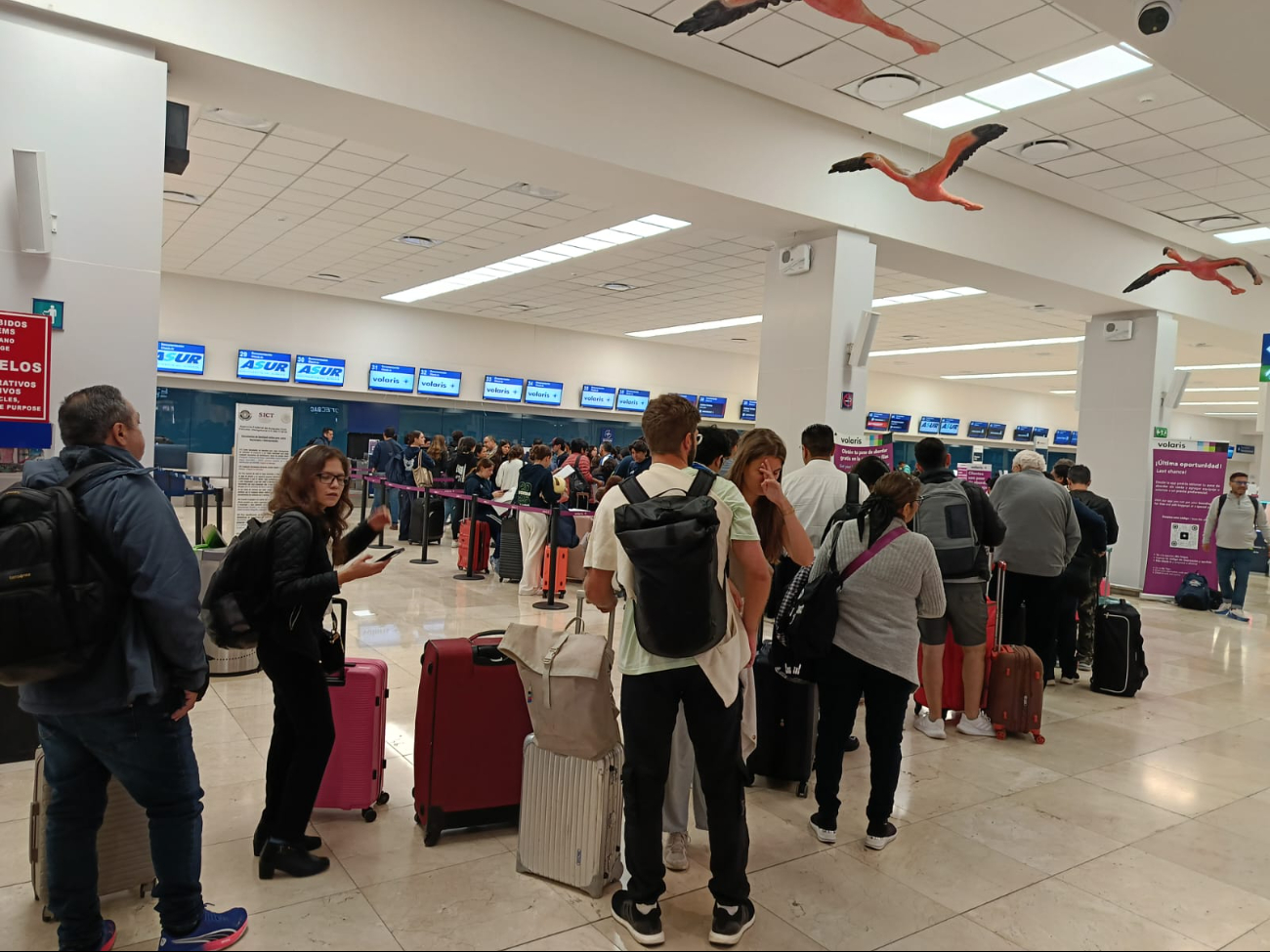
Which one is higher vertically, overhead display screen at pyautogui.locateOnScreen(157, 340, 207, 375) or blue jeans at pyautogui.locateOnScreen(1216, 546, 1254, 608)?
overhead display screen at pyautogui.locateOnScreen(157, 340, 207, 375)

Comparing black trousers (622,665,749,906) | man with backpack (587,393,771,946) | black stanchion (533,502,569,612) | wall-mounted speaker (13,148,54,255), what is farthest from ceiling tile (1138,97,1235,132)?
wall-mounted speaker (13,148,54,255)

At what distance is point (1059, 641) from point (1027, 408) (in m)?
22.8

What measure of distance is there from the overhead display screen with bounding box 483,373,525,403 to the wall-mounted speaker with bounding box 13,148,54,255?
12.4 m

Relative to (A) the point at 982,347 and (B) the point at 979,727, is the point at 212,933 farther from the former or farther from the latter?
(A) the point at 982,347

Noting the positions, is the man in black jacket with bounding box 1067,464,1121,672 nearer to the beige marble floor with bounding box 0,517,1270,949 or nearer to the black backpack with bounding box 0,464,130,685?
the beige marble floor with bounding box 0,517,1270,949

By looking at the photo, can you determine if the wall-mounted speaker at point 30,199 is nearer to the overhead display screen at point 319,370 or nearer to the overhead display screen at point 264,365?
the overhead display screen at point 264,365

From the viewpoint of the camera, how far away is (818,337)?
750cm

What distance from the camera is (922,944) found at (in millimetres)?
2553

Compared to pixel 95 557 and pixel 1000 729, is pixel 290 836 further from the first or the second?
pixel 1000 729

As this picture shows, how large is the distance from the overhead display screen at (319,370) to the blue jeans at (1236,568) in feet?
43.1

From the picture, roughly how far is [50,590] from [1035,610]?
17.2 feet

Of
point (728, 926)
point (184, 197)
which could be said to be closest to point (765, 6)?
point (728, 926)

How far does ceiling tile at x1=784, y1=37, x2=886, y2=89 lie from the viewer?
18.5 ft

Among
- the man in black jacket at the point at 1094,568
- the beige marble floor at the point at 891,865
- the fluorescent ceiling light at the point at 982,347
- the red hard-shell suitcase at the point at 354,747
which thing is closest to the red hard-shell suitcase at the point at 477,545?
the beige marble floor at the point at 891,865
